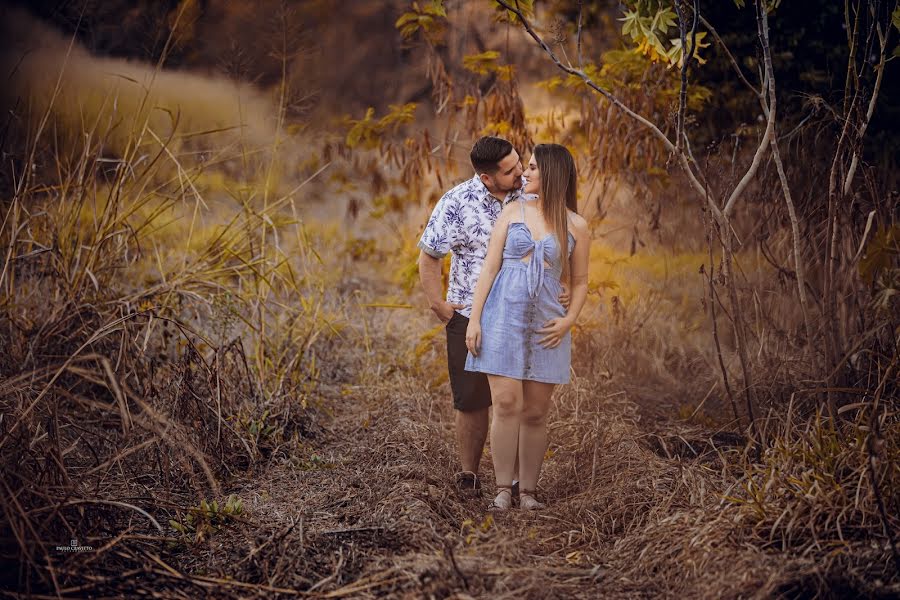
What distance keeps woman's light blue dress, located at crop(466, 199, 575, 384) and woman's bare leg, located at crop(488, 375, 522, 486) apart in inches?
2.2

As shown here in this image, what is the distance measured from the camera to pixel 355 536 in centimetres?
281

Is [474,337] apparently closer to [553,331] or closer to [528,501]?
[553,331]

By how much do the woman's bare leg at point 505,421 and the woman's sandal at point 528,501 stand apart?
0.24ft

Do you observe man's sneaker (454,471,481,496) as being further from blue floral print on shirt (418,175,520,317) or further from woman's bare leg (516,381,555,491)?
blue floral print on shirt (418,175,520,317)

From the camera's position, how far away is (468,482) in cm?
351

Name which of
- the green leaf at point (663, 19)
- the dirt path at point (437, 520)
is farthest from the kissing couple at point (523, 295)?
the green leaf at point (663, 19)

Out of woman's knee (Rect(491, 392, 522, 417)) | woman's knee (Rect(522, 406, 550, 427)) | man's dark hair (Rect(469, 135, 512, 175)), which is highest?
man's dark hair (Rect(469, 135, 512, 175))

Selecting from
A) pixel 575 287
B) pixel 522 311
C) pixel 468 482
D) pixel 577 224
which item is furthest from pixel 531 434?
pixel 577 224

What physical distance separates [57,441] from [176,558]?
57 centimetres

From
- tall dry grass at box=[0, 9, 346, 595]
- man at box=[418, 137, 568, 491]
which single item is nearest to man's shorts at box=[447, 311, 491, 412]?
man at box=[418, 137, 568, 491]

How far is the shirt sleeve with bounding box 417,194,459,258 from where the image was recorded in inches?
137

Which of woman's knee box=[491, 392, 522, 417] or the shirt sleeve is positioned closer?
woman's knee box=[491, 392, 522, 417]

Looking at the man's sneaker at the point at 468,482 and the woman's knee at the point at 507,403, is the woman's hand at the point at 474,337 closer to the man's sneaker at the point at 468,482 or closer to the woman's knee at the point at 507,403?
the woman's knee at the point at 507,403

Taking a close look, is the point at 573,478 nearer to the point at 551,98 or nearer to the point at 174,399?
the point at 174,399
